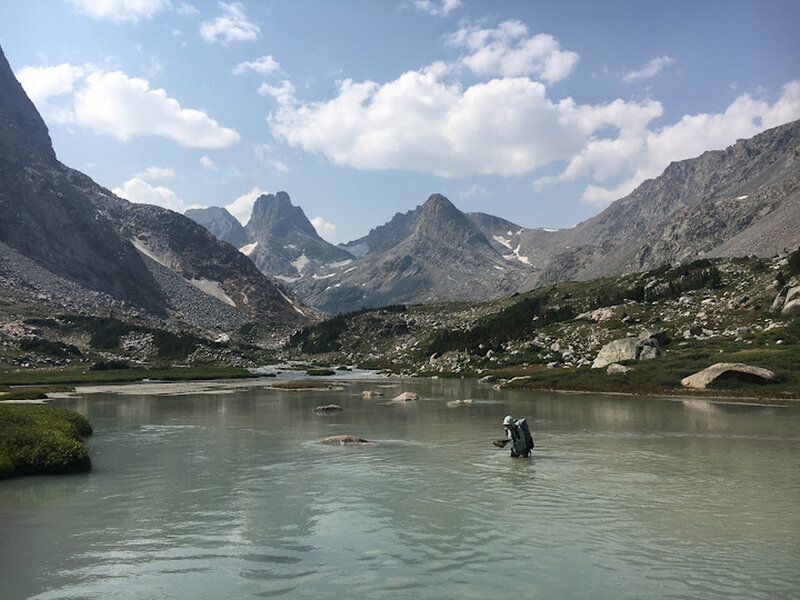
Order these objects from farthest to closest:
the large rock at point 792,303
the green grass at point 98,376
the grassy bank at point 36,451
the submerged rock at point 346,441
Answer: the green grass at point 98,376
the large rock at point 792,303
the submerged rock at point 346,441
the grassy bank at point 36,451

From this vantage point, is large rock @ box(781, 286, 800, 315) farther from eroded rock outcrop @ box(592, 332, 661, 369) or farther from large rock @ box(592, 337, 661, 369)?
large rock @ box(592, 337, 661, 369)

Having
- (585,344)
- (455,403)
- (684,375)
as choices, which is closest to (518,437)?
(455,403)

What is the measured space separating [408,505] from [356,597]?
9.70 metres

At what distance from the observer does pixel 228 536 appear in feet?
65.2

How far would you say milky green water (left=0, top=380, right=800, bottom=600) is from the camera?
1547 cm

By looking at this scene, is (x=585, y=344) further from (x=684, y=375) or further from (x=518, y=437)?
(x=518, y=437)

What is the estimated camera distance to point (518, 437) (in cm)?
3425

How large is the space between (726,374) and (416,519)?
224 ft

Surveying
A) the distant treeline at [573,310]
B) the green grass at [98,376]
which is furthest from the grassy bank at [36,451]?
the distant treeline at [573,310]

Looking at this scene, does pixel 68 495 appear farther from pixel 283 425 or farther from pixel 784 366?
pixel 784 366

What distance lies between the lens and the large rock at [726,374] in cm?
7269

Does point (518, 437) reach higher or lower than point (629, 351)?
lower

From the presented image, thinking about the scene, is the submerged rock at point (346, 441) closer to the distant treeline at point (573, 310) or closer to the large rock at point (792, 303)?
the large rock at point (792, 303)

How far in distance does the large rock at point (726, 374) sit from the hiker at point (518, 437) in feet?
174
